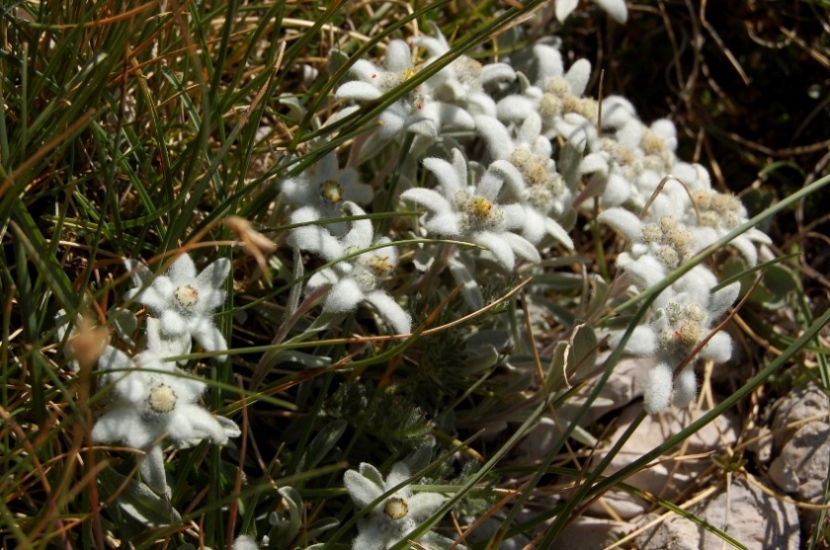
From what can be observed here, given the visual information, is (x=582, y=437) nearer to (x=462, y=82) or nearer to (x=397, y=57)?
(x=462, y=82)

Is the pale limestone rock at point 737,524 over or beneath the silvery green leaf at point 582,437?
beneath

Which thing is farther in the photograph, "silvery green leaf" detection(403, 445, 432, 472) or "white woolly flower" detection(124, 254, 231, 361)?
"silvery green leaf" detection(403, 445, 432, 472)

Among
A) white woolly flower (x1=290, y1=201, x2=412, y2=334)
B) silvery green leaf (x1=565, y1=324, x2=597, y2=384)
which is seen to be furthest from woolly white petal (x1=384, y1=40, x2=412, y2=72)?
silvery green leaf (x1=565, y1=324, x2=597, y2=384)

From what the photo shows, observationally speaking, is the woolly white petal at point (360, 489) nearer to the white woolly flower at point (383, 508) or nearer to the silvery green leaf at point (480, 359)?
the white woolly flower at point (383, 508)

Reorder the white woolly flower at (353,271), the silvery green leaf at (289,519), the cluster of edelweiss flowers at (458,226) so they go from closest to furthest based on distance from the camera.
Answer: the cluster of edelweiss flowers at (458,226) < the silvery green leaf at (289,519) < the white woolly flower at (353,271)

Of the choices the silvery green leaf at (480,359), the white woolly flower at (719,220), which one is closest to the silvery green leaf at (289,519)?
the silvery green leaf at (480,359)

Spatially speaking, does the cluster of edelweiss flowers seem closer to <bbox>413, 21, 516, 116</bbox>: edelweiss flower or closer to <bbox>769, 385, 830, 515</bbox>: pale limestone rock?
<bbox>413, 21, 516, 116</bbox>: edelweiss flower

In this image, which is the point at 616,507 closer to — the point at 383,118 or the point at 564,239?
the point at 564,239
